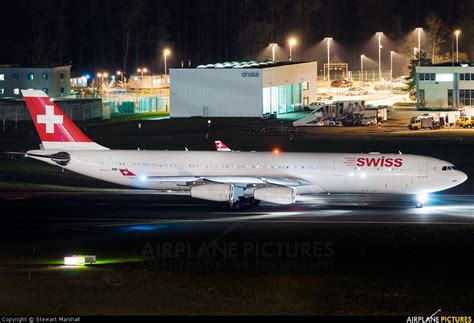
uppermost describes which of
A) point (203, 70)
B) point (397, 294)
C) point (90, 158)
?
point (203, 70)

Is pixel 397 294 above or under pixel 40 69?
under

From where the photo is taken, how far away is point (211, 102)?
136000mm

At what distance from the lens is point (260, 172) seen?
200 ft

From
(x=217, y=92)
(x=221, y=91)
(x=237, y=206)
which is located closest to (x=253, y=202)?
(x=237, y=206)

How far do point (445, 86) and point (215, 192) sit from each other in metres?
97.4

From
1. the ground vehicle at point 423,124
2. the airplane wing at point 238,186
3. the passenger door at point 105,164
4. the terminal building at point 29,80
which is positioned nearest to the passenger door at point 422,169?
the airplane wing at point 238,186

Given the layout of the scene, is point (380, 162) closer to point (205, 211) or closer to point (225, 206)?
point (225, 206)

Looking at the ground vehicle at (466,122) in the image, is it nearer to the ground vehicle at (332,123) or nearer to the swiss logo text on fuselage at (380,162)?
the ground vehicle at (332,123)

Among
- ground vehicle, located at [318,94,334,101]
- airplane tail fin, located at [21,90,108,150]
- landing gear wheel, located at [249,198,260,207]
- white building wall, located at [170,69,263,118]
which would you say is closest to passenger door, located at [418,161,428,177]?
landing gear wheel, located at [249,198,260,207]

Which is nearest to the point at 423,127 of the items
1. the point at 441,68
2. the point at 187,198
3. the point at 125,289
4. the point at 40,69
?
the point at 441,68

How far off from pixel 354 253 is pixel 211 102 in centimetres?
9340

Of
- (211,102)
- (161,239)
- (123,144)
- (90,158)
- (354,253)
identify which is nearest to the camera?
(354,253)

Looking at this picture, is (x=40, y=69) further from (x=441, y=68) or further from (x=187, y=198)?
(x=187, y=198)

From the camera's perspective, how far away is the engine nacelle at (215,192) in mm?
57062
